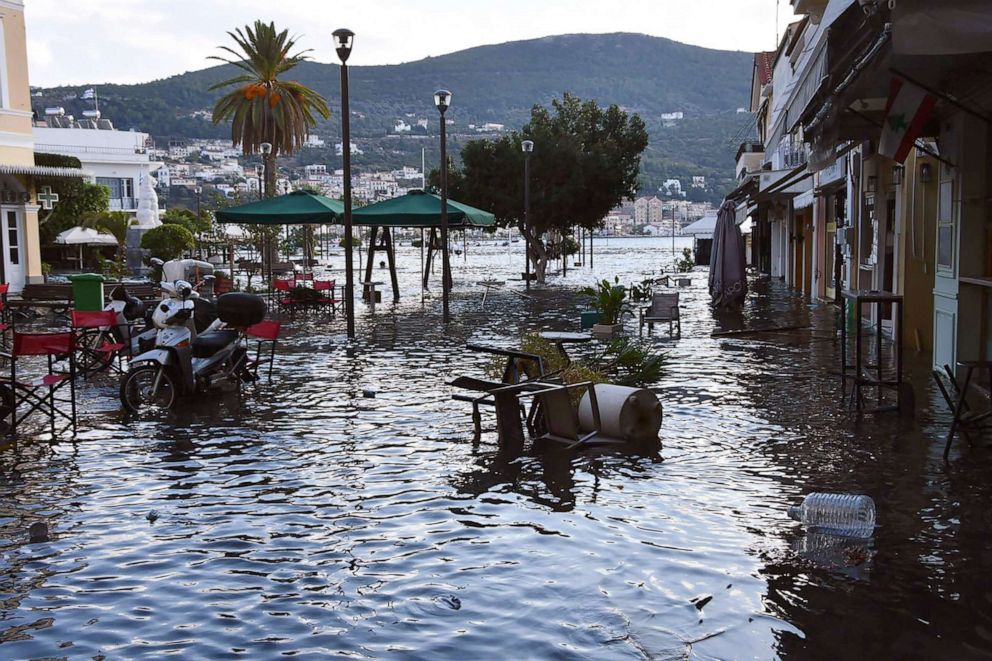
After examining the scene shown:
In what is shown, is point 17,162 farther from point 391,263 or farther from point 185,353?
point 185,353

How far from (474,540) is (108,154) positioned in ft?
263

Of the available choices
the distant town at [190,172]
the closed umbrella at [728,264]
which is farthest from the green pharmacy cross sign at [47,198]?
the closed umbrella at [728,264]

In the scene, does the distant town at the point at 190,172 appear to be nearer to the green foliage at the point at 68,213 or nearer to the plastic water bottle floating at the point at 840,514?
the green foliage at the point at 68,213

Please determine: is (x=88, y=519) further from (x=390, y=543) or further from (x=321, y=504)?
(x=390, y=543)

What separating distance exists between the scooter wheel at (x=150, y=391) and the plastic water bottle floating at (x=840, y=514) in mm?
7081

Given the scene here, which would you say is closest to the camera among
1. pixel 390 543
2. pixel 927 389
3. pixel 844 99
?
pixel 390 543

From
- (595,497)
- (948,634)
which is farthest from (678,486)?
(948,634)

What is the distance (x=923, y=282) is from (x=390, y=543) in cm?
1166

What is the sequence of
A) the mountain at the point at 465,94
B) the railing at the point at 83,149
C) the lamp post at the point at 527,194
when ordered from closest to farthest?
the lamp post at the point at 527,194 < the railing at the point at 83,149 < the mountain at the point at 465,94

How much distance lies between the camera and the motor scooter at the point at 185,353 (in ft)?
36.8

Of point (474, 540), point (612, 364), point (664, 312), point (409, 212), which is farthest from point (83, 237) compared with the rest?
point (474, 540)

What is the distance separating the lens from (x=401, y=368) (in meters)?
14.2

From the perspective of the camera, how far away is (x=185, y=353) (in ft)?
37.4

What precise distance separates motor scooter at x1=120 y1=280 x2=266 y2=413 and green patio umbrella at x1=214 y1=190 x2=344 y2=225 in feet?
34.7
